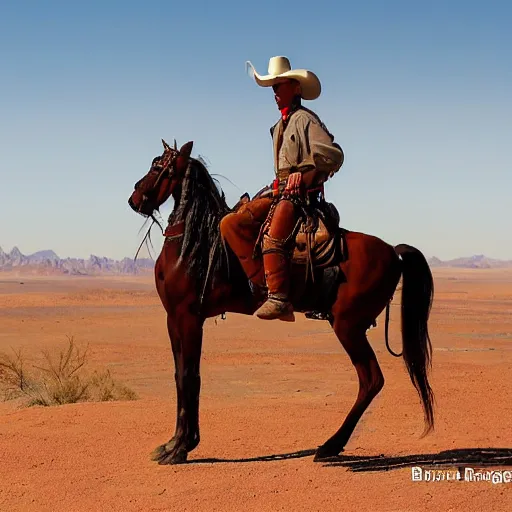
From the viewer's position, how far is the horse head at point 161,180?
725 cm

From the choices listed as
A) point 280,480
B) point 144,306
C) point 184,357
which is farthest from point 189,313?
point 144,306

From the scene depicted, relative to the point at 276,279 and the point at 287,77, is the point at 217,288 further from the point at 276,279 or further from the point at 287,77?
the point at 287,77

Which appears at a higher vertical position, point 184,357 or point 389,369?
point 184,357

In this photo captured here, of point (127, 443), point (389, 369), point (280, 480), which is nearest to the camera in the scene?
point (280, 480)

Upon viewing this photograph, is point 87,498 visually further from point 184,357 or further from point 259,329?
point 259,329

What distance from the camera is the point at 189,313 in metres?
6.95

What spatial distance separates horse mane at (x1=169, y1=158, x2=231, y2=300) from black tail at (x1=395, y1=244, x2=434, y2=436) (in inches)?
64.9

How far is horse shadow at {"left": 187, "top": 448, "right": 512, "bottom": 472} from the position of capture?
6902 millimetres

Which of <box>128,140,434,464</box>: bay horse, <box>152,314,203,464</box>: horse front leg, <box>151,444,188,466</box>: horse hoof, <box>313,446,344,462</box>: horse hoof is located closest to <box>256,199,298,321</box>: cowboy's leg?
<box>128,140,434,464</box>: bay horse

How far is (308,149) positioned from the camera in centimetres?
683

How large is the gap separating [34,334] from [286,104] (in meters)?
20.8

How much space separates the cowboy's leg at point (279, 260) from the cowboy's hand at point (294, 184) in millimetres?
89

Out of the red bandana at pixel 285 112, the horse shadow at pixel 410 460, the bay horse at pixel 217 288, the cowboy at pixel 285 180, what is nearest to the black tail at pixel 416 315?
the bay horse at pixel 217 288

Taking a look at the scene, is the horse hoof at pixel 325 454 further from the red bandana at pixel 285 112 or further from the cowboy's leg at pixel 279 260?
the red bandana at pixel 285 112
